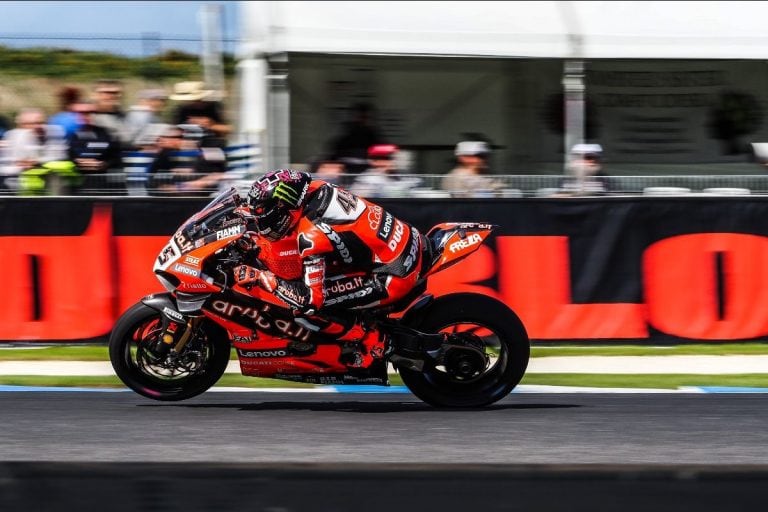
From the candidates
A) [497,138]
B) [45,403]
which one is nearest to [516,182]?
[497,138]

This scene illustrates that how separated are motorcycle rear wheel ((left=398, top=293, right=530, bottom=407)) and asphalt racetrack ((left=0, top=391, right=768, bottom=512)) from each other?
0.13 m

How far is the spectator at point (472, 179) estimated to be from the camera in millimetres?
10922

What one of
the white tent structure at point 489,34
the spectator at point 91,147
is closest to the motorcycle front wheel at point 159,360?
the spectator at point 91,147

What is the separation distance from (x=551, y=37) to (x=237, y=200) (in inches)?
254

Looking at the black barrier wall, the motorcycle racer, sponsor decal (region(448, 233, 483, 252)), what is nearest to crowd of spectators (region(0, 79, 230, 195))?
the black barrier wall

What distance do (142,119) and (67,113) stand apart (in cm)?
68

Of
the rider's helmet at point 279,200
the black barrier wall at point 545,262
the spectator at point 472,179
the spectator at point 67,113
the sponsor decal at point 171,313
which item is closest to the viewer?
the rider's helmet at point 279,200

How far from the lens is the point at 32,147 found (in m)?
10.9

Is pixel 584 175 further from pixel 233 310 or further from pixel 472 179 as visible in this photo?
pixel 233 310

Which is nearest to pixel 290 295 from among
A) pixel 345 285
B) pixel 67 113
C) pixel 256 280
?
pixel 256 280

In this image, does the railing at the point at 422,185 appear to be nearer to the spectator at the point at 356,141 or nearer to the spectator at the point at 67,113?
the spectator at the point at 67,113

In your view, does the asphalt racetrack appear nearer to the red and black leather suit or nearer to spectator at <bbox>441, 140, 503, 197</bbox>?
the red and black leather suit

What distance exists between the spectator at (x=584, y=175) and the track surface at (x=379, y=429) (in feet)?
9.96

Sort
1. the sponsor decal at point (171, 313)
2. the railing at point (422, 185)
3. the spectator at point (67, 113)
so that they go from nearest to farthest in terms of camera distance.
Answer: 1. the sponsor decal at point (171, 313)
2. the railing at point (422, 185)
3. the spectator at point (67, 113)
